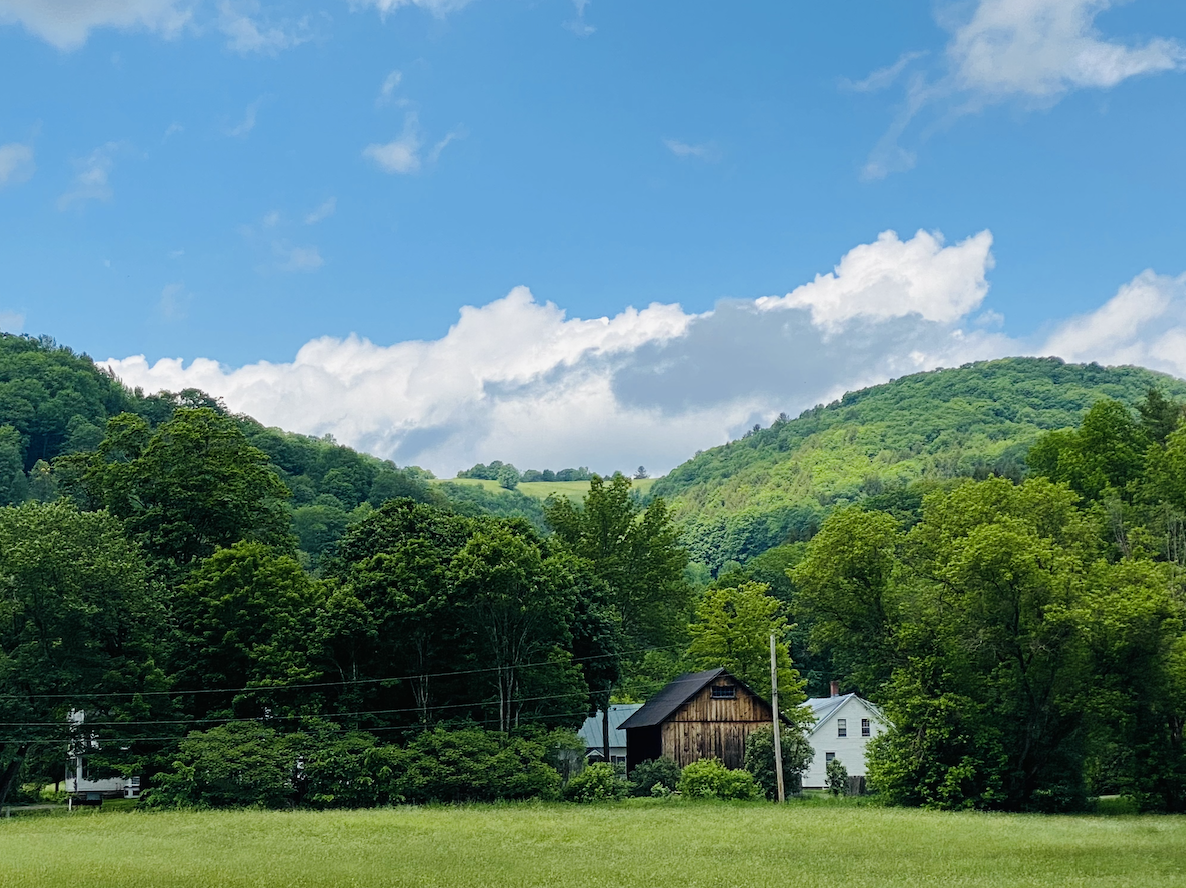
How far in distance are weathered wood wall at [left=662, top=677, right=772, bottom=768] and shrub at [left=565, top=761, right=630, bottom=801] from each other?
775 cm

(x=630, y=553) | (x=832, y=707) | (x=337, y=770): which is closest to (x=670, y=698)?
(x=630, y=553)

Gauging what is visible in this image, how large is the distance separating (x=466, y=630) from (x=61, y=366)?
346ft

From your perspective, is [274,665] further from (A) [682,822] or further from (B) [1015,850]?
(B) [1015,850]

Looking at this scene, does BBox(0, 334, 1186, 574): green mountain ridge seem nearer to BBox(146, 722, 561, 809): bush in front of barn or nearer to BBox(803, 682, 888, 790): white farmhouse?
BBox(803, 682, 888, 790): white farmhouse

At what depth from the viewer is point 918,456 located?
7407 inches

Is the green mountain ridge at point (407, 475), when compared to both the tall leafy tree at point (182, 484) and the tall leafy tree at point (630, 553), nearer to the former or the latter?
the tall leafy tree at point (630, 553)

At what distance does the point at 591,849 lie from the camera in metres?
31.5

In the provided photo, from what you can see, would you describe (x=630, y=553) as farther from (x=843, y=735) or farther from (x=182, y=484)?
(x=182, y=484)

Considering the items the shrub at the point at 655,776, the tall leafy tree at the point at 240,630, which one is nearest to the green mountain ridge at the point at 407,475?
the tall leafy tree at the point at 240,630

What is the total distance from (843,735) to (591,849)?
4613cm

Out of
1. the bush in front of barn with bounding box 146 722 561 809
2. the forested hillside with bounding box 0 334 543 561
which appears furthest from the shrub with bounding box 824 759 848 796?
the forested hillside with bounding box 0 334 543 561

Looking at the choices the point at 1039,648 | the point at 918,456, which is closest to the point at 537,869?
the point at 1039,648

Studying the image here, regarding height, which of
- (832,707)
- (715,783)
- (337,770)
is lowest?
(715,783)

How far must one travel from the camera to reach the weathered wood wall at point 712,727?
201 ft
